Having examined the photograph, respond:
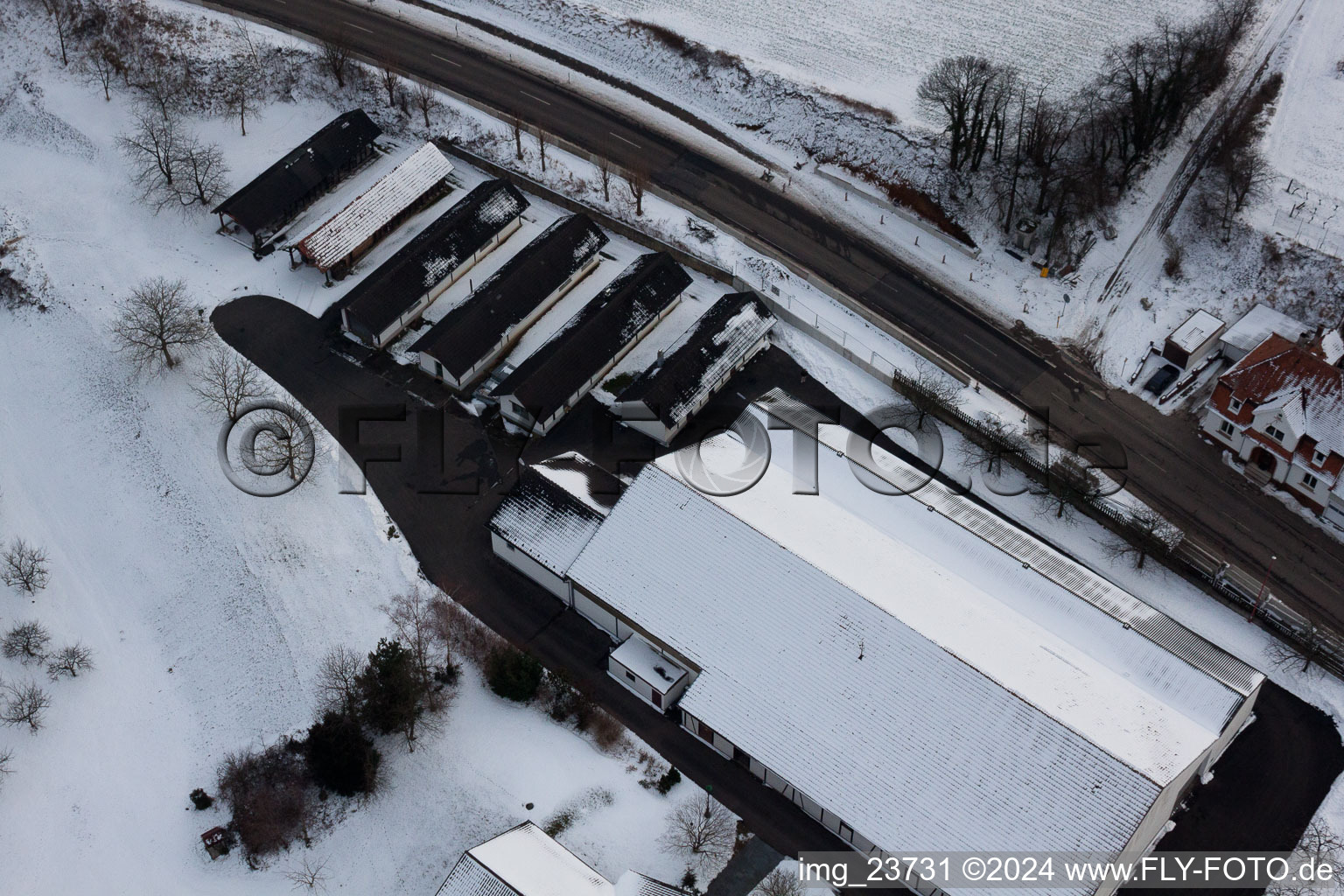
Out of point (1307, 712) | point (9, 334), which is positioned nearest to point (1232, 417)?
point (1307, 712)

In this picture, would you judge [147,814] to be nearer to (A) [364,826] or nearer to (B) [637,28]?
(A) [364,826]

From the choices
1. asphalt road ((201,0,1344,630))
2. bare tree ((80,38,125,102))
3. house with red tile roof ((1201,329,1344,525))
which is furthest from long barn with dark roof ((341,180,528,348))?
house with red tile roof ((1201,329,1344,525))

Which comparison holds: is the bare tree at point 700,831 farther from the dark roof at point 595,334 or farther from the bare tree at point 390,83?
the bare tree at point 390,83

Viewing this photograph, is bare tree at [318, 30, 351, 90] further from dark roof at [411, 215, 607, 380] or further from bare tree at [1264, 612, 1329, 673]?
bare tree at [1264, 612, 1329, 673]

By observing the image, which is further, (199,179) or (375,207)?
(199,179)

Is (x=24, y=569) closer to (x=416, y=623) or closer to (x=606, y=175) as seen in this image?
(x=416, y=623)

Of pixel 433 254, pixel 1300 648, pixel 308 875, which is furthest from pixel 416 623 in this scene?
pixel 1300 648
